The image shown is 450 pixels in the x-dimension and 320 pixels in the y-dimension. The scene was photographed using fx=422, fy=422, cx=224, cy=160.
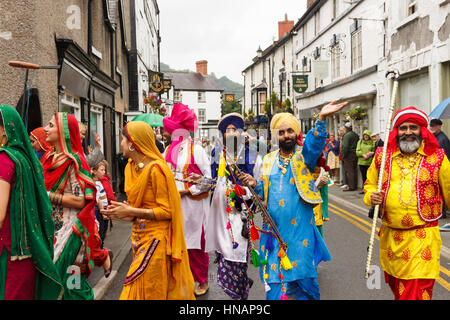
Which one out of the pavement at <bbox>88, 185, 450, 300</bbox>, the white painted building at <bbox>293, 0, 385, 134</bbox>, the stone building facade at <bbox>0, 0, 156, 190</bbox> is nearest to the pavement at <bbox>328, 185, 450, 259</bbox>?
the pavement at <bbox>88, 185, 450, 300</bbox>

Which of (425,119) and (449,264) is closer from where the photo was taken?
(425,119)

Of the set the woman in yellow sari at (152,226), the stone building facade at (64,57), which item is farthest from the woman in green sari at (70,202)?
the stone building facade at (64,57)

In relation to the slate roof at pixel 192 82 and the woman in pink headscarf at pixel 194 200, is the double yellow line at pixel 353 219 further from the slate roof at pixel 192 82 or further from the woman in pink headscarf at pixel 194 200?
the slate roof at pixel 192 82

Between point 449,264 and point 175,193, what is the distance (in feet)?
15.6

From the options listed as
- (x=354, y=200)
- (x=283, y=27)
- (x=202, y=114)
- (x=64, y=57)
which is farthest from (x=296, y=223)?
(x=202, y=114)

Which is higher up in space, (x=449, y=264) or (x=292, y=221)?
(x=292, y=221)

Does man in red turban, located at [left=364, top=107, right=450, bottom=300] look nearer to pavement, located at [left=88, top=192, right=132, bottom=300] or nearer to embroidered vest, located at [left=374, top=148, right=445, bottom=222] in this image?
embroidered vest, located at [left=374, top=148, right=445, bottom=222]

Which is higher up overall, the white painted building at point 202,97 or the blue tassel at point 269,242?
the white painted building at point 202,97

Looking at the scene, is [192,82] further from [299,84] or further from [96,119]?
[96,119]

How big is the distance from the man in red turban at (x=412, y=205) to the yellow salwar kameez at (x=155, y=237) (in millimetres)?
1855

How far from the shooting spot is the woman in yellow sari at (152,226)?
3525mm

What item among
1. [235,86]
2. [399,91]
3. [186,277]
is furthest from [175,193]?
[235,86]
